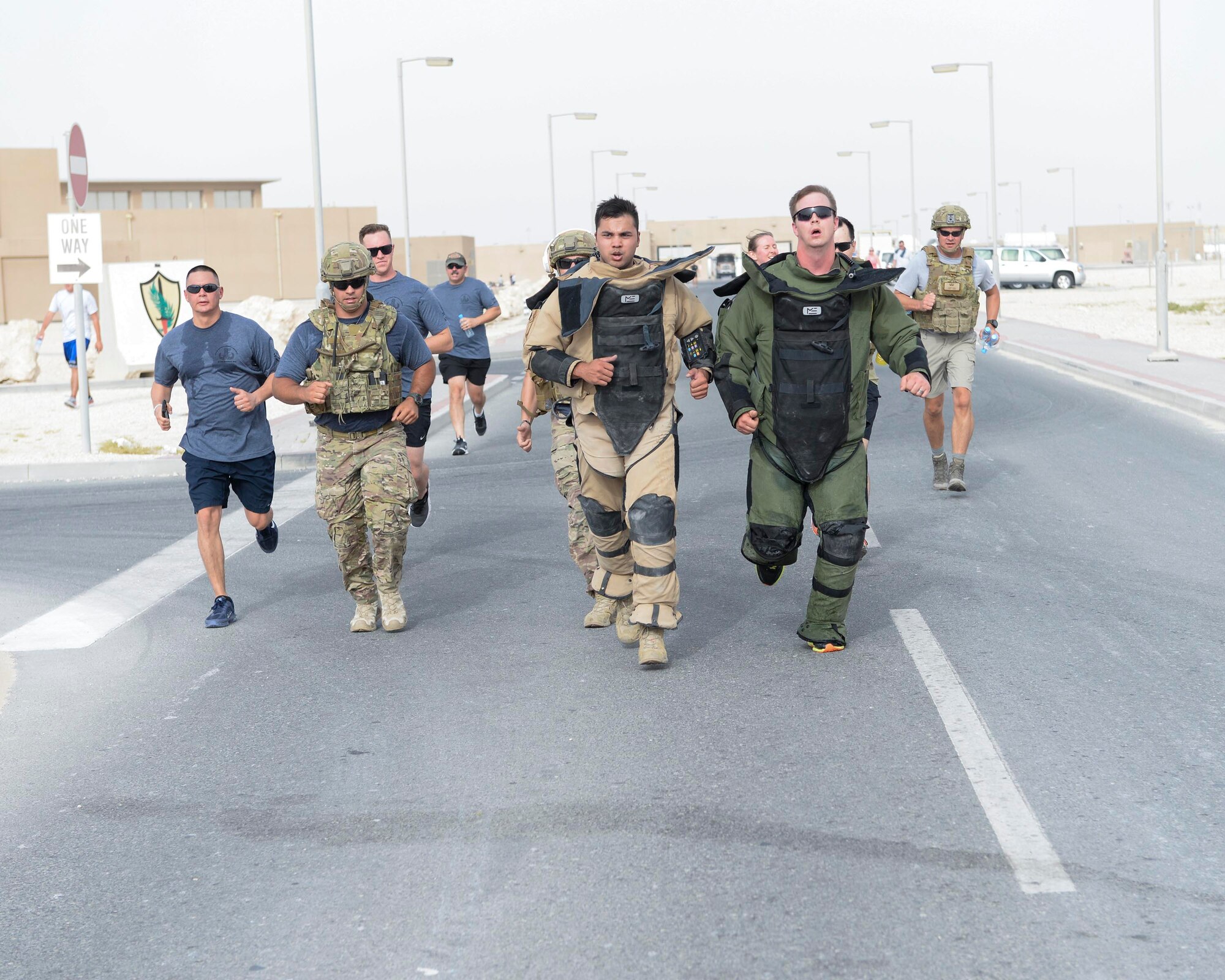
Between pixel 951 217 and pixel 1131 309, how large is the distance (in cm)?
3415

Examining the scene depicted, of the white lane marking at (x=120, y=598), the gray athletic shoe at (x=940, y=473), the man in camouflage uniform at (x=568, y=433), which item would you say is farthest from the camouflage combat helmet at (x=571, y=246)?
the gray athletic shoe at (x=940, y=473)

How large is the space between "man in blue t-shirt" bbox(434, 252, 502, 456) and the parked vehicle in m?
50.8

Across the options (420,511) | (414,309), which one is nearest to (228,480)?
(414,309)

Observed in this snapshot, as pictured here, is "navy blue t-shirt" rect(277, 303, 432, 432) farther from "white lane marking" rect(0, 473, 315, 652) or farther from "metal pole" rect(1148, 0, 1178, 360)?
"metal pole" rect(1148, 0, 1178, 360)

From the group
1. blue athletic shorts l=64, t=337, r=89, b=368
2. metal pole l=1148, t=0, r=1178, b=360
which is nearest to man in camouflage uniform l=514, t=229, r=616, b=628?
blue athletic shorts l=64, t=337, r=89, b=368

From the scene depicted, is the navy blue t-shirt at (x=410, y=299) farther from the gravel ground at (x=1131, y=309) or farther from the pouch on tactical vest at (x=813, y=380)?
the gravel ground at (x=1131, y=309)

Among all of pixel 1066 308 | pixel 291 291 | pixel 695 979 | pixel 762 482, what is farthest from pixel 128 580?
pixel 291 291

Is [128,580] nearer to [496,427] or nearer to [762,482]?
[762,482]

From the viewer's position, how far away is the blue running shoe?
7555mm

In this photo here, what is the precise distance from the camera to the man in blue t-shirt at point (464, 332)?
1303cm

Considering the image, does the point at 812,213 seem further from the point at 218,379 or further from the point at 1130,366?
the point at 1130,366

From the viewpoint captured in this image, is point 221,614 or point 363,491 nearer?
point 363,491

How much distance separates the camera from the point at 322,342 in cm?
699

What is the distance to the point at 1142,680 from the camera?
5.84 metres
